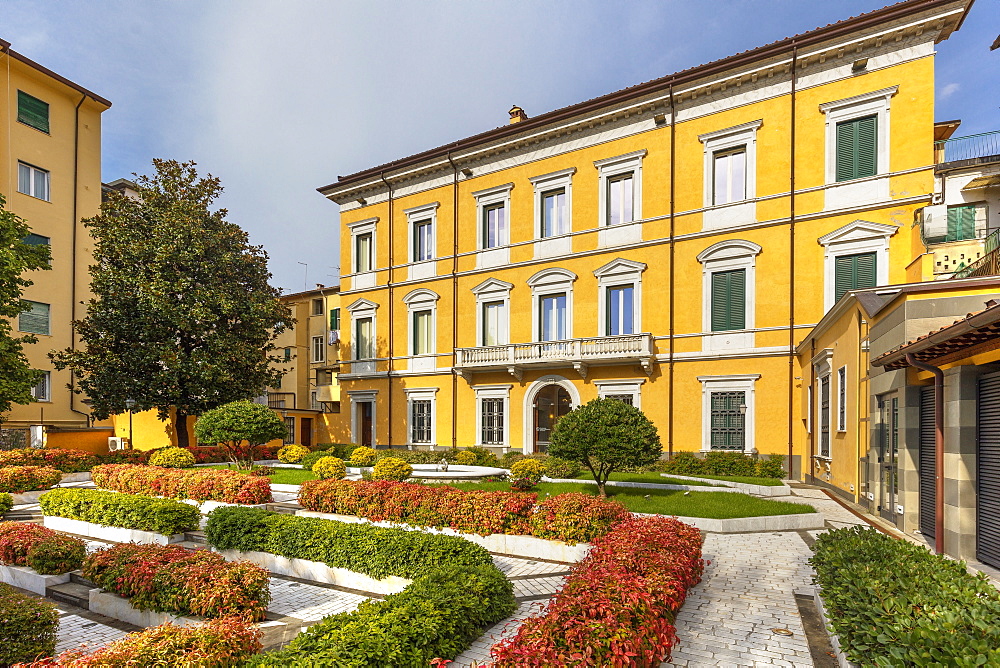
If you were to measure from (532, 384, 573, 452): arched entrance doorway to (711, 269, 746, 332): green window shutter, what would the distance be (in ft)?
24.8

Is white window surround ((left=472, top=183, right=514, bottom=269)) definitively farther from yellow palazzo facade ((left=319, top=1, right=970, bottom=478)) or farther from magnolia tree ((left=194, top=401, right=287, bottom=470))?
magnolia tree ((left=194, top=401, right=287, bottom=470))

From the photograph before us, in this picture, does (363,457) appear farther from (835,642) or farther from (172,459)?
(835,642)

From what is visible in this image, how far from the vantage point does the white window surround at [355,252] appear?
31266mm

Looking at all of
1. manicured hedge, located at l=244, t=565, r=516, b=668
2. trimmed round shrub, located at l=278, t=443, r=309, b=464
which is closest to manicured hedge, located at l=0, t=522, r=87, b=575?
manicured hedge, located at l=244, t=565, r=516, b=668

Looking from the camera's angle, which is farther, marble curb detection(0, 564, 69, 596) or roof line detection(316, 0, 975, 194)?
roof line detection(316, 0, 975, 194)

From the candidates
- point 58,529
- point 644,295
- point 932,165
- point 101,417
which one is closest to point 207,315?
point 101,417

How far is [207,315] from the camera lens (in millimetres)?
23875

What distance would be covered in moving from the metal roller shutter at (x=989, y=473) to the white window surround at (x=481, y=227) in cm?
2009

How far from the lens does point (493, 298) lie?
2673 cm

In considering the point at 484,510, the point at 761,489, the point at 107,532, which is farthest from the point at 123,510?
the point at 761,489

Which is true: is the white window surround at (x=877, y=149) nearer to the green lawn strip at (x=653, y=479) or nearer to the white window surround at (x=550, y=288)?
the white window surround at (x=550, y=288)

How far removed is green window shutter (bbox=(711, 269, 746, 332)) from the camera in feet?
68.2

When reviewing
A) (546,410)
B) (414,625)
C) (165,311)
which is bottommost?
(414,625)

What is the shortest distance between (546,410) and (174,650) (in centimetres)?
2102
